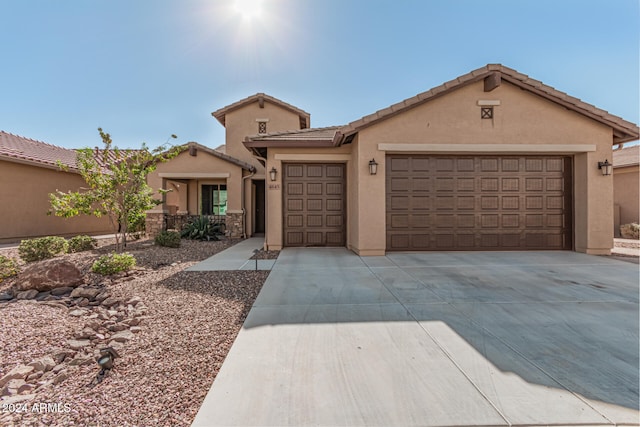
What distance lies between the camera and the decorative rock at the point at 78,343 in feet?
9.88


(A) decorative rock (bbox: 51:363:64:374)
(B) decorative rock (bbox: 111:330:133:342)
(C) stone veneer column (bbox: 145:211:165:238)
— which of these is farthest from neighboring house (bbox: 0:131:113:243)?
(A) decorative rock (bbox: 51:363:64:374)

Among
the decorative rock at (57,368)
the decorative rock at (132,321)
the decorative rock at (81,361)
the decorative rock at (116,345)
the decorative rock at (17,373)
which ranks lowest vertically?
the decorative rock at (57,368)

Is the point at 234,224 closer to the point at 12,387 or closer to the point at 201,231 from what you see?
the point at 201,231

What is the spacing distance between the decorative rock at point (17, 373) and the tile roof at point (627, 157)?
18504mm

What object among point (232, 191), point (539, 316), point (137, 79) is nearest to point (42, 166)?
point (137, 79)

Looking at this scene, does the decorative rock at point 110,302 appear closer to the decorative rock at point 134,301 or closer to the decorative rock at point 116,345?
the decorative rock at point 134,301

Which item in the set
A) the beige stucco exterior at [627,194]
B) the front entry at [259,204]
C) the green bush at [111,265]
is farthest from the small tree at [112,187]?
the beige stucco exterior at [627,194]

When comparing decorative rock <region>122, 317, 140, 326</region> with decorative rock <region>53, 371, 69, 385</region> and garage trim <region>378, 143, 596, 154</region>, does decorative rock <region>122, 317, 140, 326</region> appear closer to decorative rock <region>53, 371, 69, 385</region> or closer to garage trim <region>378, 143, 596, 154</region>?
decorative rock <region>53, 371, 69, 385</region>

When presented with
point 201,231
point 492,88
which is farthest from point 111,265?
point 492,88

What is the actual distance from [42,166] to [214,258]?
9692 millimetres

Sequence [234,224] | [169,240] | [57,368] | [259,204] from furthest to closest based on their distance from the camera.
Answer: [259,204] → [234,224] → [169,240] → [57,368]

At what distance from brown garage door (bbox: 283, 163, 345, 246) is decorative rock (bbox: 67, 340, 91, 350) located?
622 cm

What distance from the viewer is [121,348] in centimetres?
290

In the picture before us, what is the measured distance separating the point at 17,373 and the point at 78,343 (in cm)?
54
